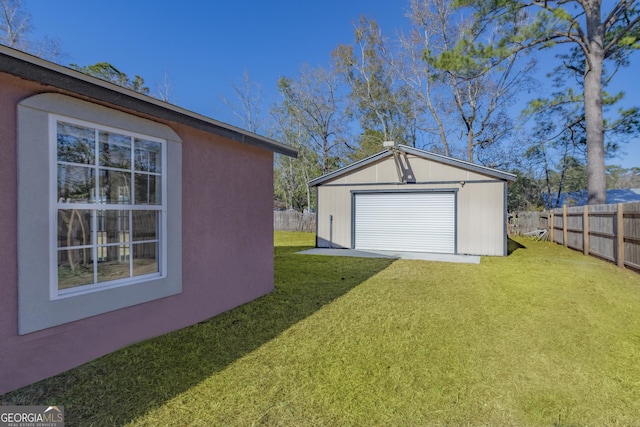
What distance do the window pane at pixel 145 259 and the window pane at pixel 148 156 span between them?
0.87 metres

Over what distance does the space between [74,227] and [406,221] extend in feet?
31.7

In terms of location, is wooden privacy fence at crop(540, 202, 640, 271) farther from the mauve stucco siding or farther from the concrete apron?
the mauve stucco siding

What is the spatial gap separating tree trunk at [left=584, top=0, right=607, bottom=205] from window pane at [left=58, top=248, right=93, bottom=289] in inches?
658

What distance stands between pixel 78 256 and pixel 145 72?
74.2 feet

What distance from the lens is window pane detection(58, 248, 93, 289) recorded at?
2764mm

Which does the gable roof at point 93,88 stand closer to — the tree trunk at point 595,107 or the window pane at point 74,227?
the window pane at point 74,227

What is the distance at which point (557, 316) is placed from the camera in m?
4.36

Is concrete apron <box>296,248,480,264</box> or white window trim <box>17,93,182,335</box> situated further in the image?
concrete apron <box>296,248,480,264</box>

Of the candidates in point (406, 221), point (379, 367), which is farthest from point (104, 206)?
point (406, 221)

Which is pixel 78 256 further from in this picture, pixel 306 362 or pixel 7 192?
pixel 306 362

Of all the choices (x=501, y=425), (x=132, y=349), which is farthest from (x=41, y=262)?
(x=501, y=425)

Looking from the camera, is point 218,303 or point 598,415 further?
point 218,303

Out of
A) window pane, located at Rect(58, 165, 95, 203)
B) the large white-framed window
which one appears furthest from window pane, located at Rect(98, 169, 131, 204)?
window pane, located at Rect(58, 165, 95, 203)

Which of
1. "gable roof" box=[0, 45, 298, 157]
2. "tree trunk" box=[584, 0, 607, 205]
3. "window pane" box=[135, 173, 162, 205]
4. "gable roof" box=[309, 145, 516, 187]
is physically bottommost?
"window pane" box=[135, 173, 162, 205]
